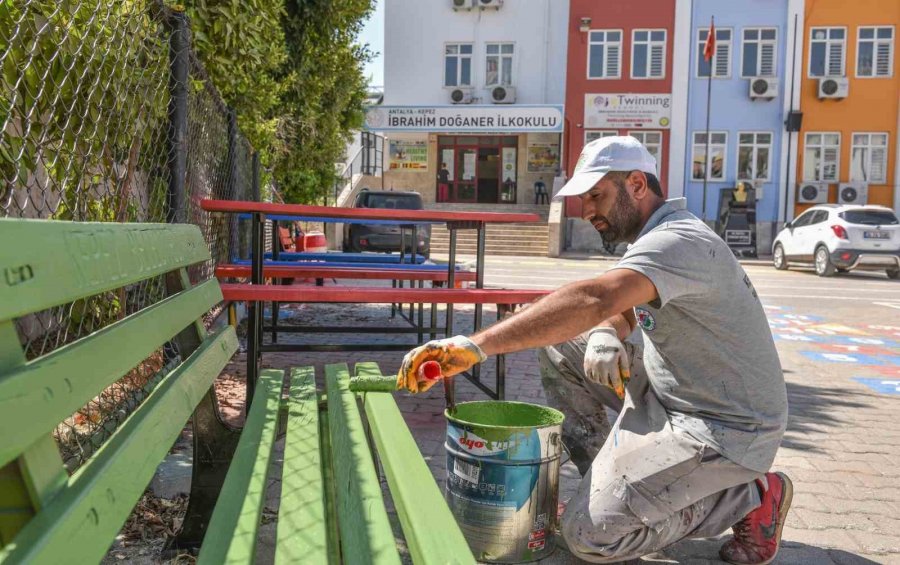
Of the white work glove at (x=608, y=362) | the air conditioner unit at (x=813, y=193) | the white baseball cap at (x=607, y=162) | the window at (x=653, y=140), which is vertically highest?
the window at (x=653, y=140)

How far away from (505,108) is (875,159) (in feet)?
42.5

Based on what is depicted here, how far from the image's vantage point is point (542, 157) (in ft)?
107

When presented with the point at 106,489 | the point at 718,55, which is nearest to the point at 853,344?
the point at 106,489

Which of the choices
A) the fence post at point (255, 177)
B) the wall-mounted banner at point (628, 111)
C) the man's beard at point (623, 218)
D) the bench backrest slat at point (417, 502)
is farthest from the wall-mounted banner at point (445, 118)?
the bench backrest slat at point (417, 502)

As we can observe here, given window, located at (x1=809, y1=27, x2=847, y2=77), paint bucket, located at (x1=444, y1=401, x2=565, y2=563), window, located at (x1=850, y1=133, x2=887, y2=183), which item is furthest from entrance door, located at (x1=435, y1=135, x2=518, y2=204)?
paint bucket, located at (x1=444, y1=401, x2=565, y2=563)

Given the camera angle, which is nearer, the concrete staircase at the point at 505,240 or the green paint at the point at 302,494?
the green paint at the point at 302,494

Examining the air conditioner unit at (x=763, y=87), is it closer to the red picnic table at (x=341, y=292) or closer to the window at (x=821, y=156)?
the window at (x=821, y=156)

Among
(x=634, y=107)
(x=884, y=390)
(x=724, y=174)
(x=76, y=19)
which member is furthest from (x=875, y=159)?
(x=76, y=19)

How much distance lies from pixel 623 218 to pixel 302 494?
1.61 m

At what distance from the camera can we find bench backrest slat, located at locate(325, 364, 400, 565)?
5.37 feet

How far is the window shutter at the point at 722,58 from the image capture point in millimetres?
30312

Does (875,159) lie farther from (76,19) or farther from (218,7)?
(76,19)

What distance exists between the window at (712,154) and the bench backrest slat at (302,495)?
95.5 feet

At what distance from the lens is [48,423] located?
48.6 inches
